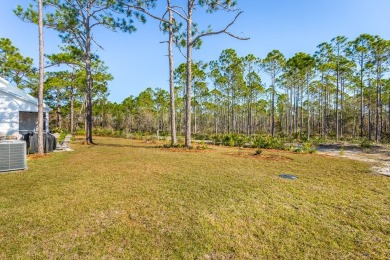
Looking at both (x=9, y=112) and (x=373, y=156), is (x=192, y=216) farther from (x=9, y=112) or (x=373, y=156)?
(x=9, y=112)

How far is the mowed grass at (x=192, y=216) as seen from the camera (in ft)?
7.46

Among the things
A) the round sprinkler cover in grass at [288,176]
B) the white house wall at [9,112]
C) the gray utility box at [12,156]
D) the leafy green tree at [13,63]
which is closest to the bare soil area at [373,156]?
the round sprinkler cover in grass at [288,176]

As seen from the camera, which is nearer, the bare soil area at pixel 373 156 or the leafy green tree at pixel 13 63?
the bare soil area at pixel 373 156

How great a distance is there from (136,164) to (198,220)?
14.2 feet

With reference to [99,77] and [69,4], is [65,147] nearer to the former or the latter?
[69,4]

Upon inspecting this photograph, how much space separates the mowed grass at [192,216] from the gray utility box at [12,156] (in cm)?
44

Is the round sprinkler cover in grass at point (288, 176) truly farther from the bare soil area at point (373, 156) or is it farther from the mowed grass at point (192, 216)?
the bare soil area at point (373, 156)

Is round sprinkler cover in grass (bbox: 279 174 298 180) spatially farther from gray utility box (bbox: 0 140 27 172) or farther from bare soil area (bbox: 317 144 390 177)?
gray utility box (bbox: 0 140 27 172)

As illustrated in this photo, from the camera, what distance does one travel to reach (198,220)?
9.55ft

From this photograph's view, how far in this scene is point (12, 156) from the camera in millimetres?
5715

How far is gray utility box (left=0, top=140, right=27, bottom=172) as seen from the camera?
18.4 feet

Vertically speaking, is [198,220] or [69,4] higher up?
[69,4]

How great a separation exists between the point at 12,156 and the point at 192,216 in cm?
593

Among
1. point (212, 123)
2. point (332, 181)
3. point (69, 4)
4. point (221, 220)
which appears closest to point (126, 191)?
point (221, 220)
